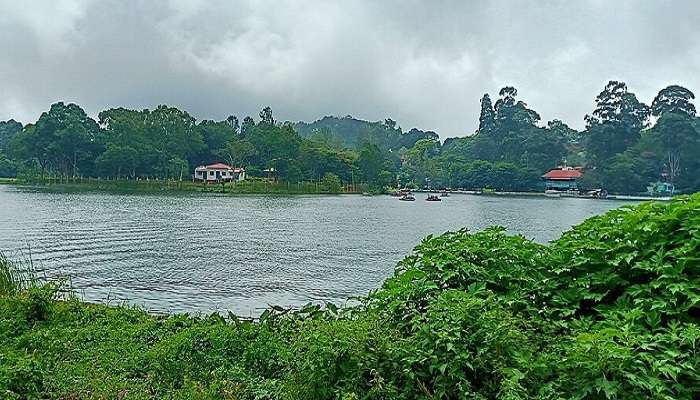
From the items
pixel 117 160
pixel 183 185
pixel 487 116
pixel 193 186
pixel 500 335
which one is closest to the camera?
pixel 500 335

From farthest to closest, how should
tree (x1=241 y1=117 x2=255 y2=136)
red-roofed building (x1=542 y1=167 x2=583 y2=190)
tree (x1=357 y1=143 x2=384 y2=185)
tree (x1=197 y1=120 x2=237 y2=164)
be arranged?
tree (x1=241 y1=117 x2=255 y2=136) < tree (x1=357 y1=143 x2=384 y2=185) < tree (x1=197 y1=120 x2=237 y2=164) < red-roofed building (x1=542 y1=167 x2=583 y2=190)

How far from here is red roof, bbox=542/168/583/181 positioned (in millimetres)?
87287

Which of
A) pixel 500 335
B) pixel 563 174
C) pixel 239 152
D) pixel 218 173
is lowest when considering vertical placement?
pixel 500 335

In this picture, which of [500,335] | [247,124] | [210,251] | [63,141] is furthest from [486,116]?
[500,335]

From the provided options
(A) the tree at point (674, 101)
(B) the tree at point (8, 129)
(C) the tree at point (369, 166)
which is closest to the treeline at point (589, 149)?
(A) the tree at point (674, 101)

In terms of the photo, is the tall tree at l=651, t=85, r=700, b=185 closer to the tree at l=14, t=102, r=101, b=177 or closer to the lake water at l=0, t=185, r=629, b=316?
the lake water at l=0, t=185, r=629, b=316

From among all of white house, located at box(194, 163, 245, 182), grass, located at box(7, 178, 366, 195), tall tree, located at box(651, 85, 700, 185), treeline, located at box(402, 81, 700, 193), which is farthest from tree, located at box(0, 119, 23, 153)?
tall tree, located at box(651, 85, 700, 185)

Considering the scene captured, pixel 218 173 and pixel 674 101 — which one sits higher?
pixel 674 101

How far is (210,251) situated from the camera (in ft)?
71.2

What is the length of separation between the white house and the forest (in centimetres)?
225

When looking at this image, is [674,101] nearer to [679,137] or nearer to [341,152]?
[679,137]

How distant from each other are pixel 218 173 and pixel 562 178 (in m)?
51.5

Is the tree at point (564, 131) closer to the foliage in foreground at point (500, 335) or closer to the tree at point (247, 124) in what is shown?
the tree at point (247, 124)

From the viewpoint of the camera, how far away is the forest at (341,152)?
7794cm
